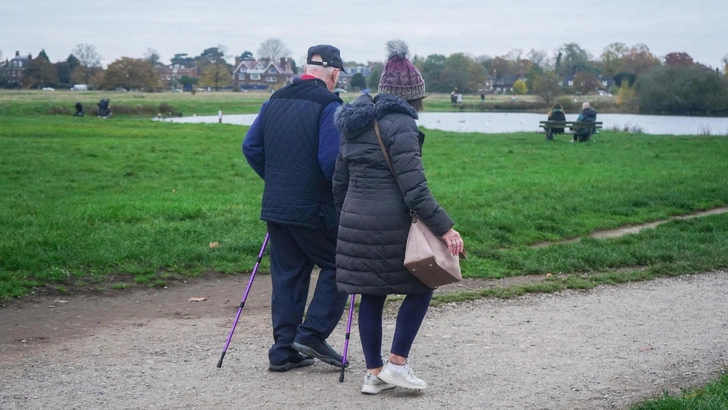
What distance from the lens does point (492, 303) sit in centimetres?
742

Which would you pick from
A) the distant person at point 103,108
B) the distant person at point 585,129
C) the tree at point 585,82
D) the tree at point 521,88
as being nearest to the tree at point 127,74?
the tree at point 521,88

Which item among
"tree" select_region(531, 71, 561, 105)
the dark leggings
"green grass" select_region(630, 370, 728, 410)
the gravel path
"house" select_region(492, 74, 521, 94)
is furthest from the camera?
"house" select_region(492, 74, 521, 94)

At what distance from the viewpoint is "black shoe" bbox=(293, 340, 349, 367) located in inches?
221

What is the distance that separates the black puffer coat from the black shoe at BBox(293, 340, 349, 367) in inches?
31.0

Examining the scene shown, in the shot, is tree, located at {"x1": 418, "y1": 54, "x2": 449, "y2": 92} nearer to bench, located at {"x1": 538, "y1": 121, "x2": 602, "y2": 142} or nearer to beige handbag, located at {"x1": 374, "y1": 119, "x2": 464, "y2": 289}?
bench, located at {"x1": 538, "y1": 121, "x2": 602, "y2": 142}

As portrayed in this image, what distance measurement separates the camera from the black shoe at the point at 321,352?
5.61 metres

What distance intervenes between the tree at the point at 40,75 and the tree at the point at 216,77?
23.1 meters

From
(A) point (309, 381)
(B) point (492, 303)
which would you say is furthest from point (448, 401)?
(B) point (492, 303)

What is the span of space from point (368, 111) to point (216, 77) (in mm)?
130621

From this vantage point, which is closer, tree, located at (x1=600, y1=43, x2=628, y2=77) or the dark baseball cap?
the dark baseball cap

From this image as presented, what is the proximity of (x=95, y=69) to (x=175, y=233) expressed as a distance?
11798cm

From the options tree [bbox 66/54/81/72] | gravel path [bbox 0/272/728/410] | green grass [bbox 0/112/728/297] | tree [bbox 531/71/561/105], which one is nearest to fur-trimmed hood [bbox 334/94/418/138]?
gravel path [bbox 0/272/728/410]

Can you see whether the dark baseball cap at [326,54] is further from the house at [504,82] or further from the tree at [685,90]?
the house at [504,82]

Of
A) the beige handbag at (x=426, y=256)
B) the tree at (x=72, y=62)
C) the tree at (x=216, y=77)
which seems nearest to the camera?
the beige handbag at (x=426, y=256)
